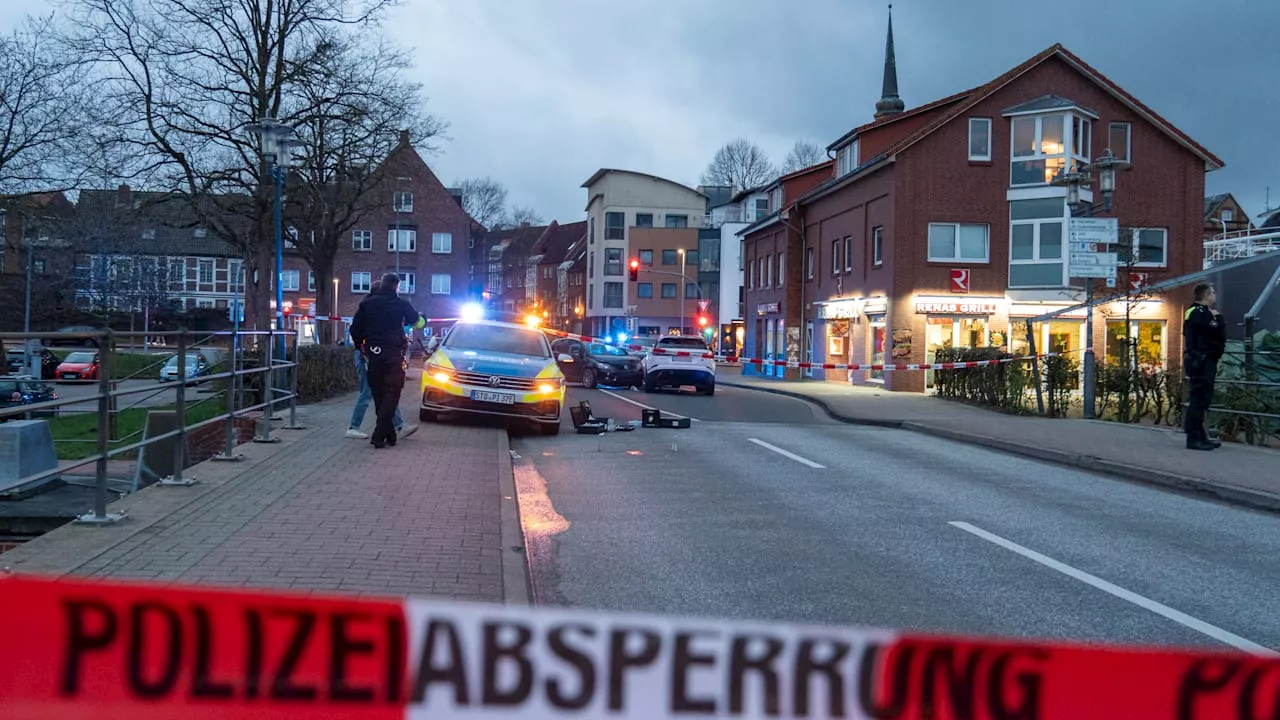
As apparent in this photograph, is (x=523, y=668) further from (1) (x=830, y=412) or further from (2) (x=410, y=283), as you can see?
(2) (x=410, y=283)

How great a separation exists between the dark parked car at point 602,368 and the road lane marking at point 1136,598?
2406 cm

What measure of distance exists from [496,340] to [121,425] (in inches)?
300

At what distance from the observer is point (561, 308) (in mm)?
109188

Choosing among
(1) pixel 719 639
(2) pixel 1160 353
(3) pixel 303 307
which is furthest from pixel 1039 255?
(3) pixel 303 307

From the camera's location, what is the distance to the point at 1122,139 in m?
34.8

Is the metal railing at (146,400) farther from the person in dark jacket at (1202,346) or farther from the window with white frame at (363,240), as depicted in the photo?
the window with white frame at (363,240)

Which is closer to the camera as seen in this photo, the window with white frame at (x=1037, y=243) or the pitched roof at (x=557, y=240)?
the window with white frame at (x=1037, y=243)

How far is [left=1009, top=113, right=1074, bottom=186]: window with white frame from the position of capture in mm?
33531

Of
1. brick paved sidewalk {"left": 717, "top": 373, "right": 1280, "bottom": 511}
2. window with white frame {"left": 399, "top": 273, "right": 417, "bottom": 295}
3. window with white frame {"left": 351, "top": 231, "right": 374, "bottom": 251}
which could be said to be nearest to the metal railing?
brick paved sidewalk {"left": 717, "top": 373, "right": 1280, "bottom": 511}

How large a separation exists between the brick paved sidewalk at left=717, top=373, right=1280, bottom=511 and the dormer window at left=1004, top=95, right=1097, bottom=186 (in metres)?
13.3

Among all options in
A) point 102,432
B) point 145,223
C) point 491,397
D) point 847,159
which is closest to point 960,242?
point 847,159

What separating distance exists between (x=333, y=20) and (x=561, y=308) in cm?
8124

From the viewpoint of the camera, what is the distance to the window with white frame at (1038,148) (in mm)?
33531

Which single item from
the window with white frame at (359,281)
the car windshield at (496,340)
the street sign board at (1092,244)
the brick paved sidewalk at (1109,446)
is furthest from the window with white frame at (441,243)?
the street sign board at (1092,244)
